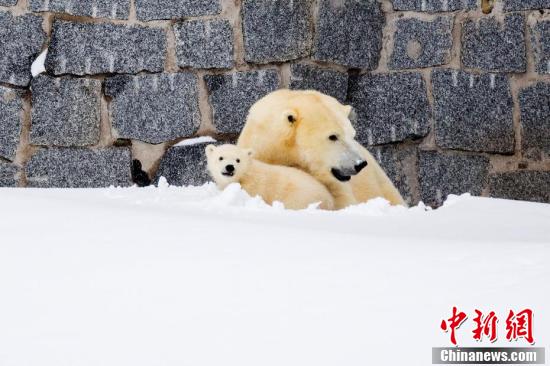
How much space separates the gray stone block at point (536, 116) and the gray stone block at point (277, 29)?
95 centimetres

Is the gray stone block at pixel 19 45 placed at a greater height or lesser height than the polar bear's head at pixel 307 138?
greater

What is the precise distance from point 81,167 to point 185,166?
15.8 inches

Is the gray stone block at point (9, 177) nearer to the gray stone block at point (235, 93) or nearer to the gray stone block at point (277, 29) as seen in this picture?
Result: the gray stone block at point (235, 93)

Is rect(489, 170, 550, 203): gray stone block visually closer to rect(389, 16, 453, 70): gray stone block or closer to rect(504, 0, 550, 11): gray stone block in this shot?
rect(389, 16, 453, 70): gray stone block

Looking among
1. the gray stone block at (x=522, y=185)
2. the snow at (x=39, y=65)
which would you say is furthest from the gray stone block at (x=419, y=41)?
the snow at (x=39, y=65)

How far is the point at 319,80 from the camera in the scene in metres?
3.66

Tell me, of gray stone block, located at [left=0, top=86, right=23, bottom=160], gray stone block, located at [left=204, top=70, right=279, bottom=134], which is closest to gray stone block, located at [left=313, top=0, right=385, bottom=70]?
gray stone block, located at [left=204, top=70, right=279, bottom=134]

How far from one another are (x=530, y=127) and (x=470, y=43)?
0.42 metres

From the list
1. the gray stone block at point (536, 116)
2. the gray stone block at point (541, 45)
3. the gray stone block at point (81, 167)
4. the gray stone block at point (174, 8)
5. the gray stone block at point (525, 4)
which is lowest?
the gray stone block at point (81, 167)

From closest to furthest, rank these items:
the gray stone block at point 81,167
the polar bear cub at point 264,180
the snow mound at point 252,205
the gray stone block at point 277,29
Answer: the snow mound at point 252,205 → the polar bear cub at point 264,180 → the gray stone block at point 277,29 → the gray stone block at point 81,167

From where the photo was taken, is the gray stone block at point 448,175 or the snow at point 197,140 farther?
the gray stone block at point 448,175

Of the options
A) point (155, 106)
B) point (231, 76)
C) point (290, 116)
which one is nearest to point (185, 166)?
point (155, 106)

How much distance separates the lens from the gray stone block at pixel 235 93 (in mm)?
3621

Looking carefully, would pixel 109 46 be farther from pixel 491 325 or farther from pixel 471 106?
pixel 491 325
